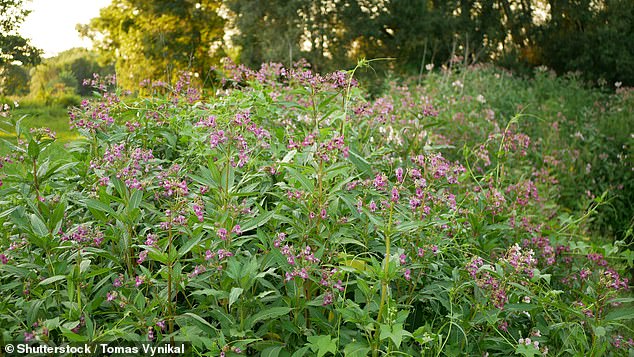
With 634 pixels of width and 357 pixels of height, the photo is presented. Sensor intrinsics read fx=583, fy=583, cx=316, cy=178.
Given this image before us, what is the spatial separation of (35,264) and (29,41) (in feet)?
9.60

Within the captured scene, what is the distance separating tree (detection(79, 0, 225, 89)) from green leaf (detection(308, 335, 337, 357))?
51.7 feet

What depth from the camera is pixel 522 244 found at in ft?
9.68

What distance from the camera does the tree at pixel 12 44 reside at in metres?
3.83

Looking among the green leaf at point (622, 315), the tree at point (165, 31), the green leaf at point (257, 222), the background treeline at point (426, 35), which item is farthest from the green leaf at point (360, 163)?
the tree at point (165, 31)

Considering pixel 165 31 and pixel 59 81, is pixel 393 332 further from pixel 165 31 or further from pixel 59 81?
pixel 165 31

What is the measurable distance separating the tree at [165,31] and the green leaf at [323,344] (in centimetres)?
1575

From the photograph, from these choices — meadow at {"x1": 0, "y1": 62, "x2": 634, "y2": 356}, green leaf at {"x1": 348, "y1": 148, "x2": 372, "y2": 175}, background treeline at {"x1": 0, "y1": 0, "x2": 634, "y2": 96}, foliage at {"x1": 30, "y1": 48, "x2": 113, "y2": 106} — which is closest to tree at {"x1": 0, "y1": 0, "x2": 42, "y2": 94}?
foliage at {"x1": 30, "y1": 48, "x2": 113, "y2": 106}

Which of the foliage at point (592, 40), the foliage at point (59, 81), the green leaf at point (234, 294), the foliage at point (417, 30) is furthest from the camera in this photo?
the foliage at point (417, 30)

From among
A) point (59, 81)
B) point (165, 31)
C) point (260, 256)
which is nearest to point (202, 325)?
point (260, 256)

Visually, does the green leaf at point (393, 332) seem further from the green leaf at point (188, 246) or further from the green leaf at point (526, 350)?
the green leaf at point (188, 246)

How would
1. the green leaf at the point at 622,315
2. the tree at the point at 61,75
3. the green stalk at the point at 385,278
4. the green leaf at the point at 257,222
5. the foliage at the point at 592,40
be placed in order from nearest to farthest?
the green stalk at the point at 385,278 < the green leaf at the point at 257,222 < the green leaf at the point at 622,315 < the tree at the point at 61,75 < the foliage at the point at 592,40

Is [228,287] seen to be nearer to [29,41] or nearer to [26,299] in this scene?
[26,299]

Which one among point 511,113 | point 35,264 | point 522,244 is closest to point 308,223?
point 35,264

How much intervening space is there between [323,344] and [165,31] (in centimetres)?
1733
